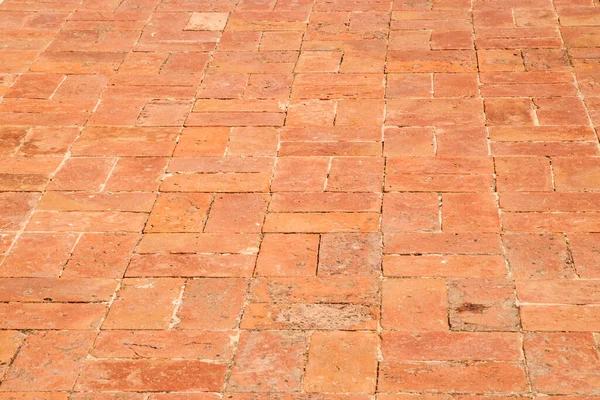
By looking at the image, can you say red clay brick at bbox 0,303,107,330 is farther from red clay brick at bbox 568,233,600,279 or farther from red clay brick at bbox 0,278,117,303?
red clay brick at bbox 568,233,600,279

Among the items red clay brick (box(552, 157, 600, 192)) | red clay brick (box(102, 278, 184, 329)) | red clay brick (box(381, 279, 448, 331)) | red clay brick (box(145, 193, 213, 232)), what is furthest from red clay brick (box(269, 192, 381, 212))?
red clay brick (box(552, 157, 600, 192))

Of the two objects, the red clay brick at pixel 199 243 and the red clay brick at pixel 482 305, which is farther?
the red clay brick at pixel 199 243

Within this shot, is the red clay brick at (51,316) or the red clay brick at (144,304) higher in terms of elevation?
the red clay brick at (51,316)

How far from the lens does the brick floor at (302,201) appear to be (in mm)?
3514

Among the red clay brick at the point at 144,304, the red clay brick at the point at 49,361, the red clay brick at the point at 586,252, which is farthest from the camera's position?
the red clay brick at the point at 586,252

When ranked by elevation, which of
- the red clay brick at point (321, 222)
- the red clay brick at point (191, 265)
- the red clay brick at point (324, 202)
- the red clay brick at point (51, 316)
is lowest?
the red clay brick at point (324, 202)

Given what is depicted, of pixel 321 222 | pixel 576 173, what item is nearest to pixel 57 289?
pixel 321 222

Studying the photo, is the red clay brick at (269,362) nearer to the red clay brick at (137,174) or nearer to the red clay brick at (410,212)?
the red clay brick at (410,212)

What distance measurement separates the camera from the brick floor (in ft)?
11.5

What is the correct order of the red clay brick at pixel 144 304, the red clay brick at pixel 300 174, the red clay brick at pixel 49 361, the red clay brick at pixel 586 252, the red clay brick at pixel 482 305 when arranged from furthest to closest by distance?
1. the red clay brick at pixel 300 174
2. the red clay brick at pixel 586 252
3. the red clay brick at pixel 144 304
4. the red clay brick at pixel 482 305
5. the red clay brick at pixel 49 361

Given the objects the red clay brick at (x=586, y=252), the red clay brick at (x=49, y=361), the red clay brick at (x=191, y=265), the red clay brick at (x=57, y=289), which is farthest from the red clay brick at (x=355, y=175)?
the red clay brick at (x=49, y=361)

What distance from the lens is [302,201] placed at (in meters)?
4.41

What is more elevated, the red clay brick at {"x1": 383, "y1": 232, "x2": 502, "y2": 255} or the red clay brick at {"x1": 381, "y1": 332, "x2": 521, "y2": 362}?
the red clay brick at {"x1": 381, "y1": 332, "x2": 521, "y2": 362}

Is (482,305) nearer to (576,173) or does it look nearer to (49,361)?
(576,173)
